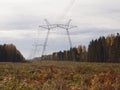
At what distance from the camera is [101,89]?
496 inches

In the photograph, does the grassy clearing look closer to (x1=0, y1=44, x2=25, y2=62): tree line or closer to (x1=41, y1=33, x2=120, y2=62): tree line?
(x1=41, y1=33, x2=120, y2=62): tree line

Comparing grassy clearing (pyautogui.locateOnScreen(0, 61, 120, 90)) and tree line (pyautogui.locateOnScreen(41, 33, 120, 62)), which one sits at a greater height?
tree line (pyautogui.locateOnScreen(41, 33, 120, 62))

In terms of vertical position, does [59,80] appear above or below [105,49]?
below

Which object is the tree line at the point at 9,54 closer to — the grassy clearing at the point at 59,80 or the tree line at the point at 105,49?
the tree line at the point at 105,49

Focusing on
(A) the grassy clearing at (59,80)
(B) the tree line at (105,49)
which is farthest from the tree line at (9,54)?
(A) the grassy clearing at (59,80)

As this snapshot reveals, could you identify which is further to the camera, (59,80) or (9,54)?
(9,54)

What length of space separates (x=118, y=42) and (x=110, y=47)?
566 cm

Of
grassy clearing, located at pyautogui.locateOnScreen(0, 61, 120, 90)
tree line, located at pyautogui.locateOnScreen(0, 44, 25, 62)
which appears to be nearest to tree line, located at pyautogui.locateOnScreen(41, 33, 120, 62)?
tree line, located at pyautogui.locateOnScreen(0, 44, 25, 62)

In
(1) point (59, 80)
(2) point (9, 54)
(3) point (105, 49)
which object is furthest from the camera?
(2) point (9, 54)

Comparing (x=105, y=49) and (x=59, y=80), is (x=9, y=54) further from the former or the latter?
(x=59, y=80)

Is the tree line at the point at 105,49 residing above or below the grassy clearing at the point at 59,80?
above

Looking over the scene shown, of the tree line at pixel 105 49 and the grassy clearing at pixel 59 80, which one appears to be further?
the tree line at pixel 105 49

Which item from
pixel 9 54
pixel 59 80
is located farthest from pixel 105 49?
pixel 59 80

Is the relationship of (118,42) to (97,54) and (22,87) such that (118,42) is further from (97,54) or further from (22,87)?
(22,87)
